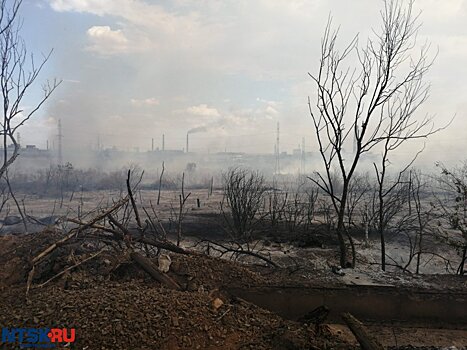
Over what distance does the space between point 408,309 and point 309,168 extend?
55.4m

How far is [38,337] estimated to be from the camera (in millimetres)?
3080

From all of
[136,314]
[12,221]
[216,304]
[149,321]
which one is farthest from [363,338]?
[12,221]

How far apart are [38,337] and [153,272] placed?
5.37ft

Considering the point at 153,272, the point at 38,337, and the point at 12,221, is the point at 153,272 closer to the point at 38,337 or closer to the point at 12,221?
the point at 38,337

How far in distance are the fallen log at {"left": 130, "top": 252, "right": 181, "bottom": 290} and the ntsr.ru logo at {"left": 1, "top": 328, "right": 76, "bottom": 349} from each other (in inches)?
56.9

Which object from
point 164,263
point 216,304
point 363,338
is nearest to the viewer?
point 363,338

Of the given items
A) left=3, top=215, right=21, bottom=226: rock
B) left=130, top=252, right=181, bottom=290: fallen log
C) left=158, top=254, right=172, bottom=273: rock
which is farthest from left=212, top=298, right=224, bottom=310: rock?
left=3, top=215, right=21, bottom=226: rock

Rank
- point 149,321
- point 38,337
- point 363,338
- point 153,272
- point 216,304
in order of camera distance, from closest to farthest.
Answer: point 38,337
point 363,338
point 149,321
point 216,304
point 153,272

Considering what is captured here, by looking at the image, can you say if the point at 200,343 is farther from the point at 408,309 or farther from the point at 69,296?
the point at 408,309

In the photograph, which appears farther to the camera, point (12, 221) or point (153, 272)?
point (12, 221)

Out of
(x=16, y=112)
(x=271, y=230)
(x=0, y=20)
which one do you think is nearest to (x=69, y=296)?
(x=16, y=112)

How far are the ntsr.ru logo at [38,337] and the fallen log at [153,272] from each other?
1444mm

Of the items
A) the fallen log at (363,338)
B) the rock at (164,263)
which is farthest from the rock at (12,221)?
the fallen log at (363,338)

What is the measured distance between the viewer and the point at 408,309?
15.6 ft
